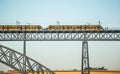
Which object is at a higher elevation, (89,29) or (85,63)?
(89,29)

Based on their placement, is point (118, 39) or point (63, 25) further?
point (63, 25)

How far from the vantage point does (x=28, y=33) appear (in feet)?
113

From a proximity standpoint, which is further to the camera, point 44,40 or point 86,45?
point 44,40

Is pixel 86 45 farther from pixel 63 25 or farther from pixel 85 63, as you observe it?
pixel 63 25

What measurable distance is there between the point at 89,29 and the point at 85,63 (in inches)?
236

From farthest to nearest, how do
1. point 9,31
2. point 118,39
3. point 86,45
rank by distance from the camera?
point 9,31
point 118,39
point 86,45

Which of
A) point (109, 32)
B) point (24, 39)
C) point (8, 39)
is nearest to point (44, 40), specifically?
point (24, 39)

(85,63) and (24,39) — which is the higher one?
(24,39)

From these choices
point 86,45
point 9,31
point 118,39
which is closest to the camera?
point 86,45

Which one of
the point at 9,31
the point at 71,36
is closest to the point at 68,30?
the point at 71,36

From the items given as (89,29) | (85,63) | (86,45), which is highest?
(89,29)

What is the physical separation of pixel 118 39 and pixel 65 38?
7.53m

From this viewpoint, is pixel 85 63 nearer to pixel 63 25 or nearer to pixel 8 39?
pixel 63 25

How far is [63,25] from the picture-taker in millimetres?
34844
